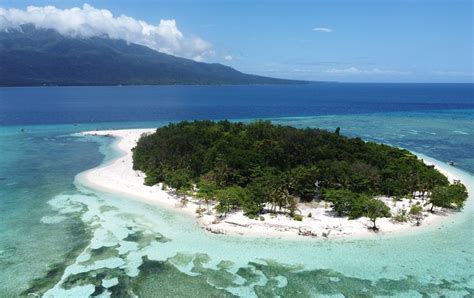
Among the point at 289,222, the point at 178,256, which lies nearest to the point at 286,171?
the point at 289,222

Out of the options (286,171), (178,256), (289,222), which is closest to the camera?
(178,256)

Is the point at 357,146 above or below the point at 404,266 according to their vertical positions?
above

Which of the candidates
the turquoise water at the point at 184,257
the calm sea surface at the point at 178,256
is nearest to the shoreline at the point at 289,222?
the turquoise water at the point at 184,257

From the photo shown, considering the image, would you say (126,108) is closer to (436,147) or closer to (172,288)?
(436,147)

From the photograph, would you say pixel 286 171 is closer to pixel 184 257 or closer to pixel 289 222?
pixel 289 222

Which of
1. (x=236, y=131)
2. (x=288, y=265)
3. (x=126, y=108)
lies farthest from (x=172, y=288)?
(x=126, y=108)
